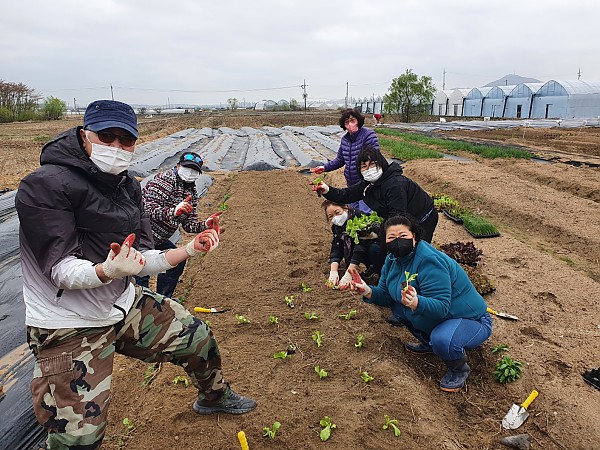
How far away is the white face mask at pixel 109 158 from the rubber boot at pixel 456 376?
8.70 feet

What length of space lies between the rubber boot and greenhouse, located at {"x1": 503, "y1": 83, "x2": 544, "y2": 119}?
1594 inches

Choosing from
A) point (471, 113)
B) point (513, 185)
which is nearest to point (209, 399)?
point (513, 185)

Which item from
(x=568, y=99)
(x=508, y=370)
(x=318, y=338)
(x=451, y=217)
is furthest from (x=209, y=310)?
(x=568, y=99)

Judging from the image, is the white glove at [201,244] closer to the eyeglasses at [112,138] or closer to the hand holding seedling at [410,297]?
the eyeglasses at [112,138]

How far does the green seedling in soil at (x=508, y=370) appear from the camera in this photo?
329 cm

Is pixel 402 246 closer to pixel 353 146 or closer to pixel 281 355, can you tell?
pixel 281 355

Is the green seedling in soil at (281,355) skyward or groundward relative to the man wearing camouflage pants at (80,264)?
groundward

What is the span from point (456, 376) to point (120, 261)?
2628 millimetres

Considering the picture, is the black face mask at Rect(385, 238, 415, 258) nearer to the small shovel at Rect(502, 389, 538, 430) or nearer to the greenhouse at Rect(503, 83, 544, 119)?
the small shovel at Rect(502, 389, 538, 430)

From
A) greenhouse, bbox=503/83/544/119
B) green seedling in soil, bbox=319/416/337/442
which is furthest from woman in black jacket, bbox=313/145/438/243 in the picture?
greenhouse, bbox=503/83/544/119

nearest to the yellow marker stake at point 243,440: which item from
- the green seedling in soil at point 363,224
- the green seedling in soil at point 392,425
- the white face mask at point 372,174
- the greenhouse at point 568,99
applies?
the green seedling in soil at point 392,425

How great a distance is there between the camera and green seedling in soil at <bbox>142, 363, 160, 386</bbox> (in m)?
3.40

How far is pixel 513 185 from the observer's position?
9789mm

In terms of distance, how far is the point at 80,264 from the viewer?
1.88 metres
